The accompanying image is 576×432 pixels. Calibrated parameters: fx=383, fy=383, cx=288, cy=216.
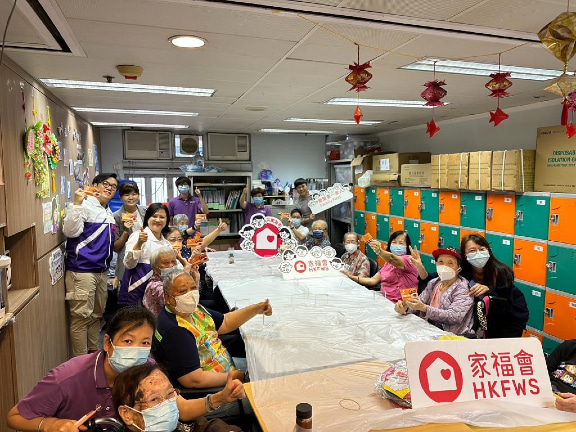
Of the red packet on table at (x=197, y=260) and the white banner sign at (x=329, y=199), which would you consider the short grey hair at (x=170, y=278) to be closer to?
the red packet on table at (x=197, y=260)

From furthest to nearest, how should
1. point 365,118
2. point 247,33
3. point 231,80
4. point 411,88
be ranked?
point 365,118 → point 411,88 → point 231,80 → point 247,33

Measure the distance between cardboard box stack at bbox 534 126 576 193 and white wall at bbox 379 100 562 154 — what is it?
677 millimetres

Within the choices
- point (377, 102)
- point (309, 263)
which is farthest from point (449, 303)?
point (377, 102)

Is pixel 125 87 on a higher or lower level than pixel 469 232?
higher

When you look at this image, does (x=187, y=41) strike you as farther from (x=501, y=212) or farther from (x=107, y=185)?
(x=501, y=212)

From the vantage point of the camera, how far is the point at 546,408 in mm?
1486

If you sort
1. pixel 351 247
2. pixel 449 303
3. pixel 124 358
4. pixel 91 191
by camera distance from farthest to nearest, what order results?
pixel 351 247 → pixel 91 191 → pixel 449 303 → pixel 124 358

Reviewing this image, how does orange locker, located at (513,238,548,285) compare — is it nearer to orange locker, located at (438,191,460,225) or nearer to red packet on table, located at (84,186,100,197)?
orange locker, located at (438,191,460,225)

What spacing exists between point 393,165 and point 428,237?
1.34 metres

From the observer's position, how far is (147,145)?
6.79 meters

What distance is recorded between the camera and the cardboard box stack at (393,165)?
5941 millimetres

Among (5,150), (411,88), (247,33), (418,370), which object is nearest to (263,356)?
(418,370)

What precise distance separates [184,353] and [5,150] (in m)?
1.62

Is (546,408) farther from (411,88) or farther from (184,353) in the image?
(411,88)
